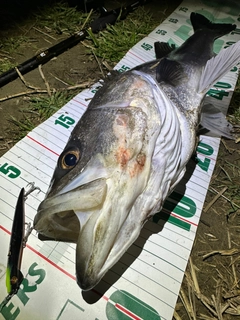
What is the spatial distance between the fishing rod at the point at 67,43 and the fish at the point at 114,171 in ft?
4.07

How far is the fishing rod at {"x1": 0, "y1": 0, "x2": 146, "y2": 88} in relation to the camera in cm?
247

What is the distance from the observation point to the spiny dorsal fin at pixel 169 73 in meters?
1.79

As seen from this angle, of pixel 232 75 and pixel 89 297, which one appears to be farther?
pixel 232 75

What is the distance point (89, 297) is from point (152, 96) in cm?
100

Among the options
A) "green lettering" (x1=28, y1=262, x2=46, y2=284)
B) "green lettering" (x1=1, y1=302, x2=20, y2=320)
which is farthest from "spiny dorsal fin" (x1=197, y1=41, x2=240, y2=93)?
"green lettering" (x1=1, y1=302, x2=20, y2=320)

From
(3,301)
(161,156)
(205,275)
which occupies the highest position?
(161,156)

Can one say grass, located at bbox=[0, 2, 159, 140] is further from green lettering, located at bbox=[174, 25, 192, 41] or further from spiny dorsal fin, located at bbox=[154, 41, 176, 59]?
spiny dorsal fin, located at bbox=[154, 41, 176, 59]

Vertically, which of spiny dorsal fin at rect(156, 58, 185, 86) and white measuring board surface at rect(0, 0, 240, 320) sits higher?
spiny dorsal fin at rect(156, 58, 185, 86)

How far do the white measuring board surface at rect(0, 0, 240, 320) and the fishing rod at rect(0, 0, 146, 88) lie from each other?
0.58m

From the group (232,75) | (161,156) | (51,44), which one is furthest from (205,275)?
(51,44)

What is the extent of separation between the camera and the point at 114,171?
1126 millimetres

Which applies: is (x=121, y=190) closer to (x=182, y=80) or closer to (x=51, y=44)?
(x=182, y=80)

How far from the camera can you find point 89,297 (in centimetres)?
145

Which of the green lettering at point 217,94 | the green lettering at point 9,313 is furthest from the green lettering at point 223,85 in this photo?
the green lettering at point 9,313
